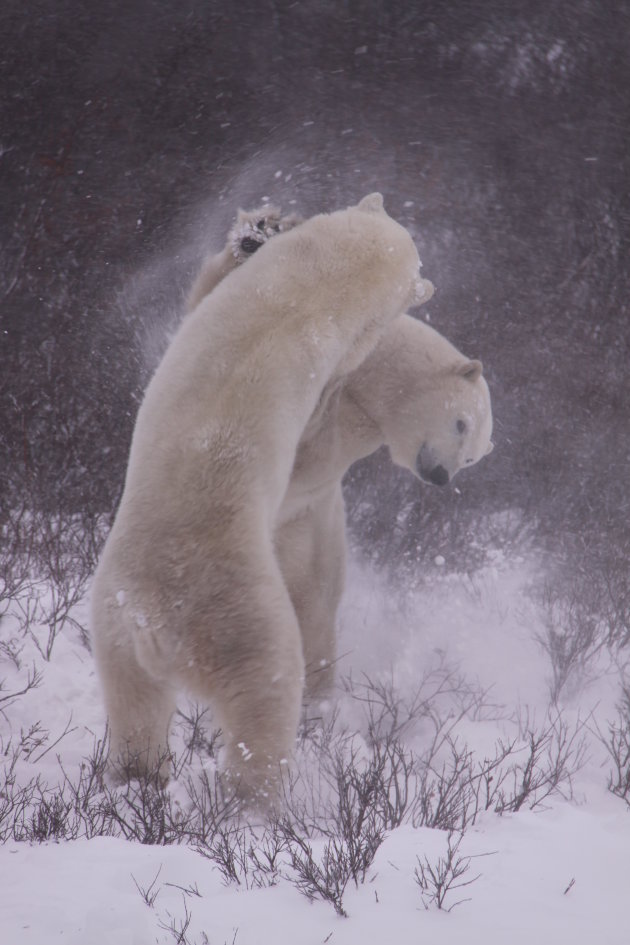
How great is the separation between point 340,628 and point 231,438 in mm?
2718

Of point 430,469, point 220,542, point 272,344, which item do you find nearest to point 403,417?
point 430,469

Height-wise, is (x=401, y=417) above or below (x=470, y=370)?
below

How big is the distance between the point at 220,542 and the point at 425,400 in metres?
1.22

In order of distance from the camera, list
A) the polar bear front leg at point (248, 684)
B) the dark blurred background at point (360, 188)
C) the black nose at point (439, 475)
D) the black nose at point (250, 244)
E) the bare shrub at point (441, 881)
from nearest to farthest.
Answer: the bare shrub at point (441, 881), the polar bear front leg at point (248, 684), the black nose at point (250, 244), the black nose at point (439, 475), the dark blurred background at point (360, 188)

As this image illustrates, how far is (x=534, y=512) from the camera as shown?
757 cm

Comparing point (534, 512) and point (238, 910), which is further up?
point (238, 910)

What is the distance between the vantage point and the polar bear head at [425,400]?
120 inches

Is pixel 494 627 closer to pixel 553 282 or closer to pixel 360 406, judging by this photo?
pixel 360 406

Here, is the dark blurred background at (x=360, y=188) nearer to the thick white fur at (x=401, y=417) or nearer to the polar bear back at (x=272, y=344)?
the thick white fur at (x=401, y=417)

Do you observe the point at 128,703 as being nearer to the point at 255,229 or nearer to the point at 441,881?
the point at 441,881

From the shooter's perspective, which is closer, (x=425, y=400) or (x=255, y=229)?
(x=255, y=229)

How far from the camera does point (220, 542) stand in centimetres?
214

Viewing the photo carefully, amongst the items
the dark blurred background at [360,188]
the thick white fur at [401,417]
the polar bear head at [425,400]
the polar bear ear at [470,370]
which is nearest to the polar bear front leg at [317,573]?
the thick white fur at [401,417]

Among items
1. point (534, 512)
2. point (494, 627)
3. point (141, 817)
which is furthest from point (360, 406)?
point (534, 512)
